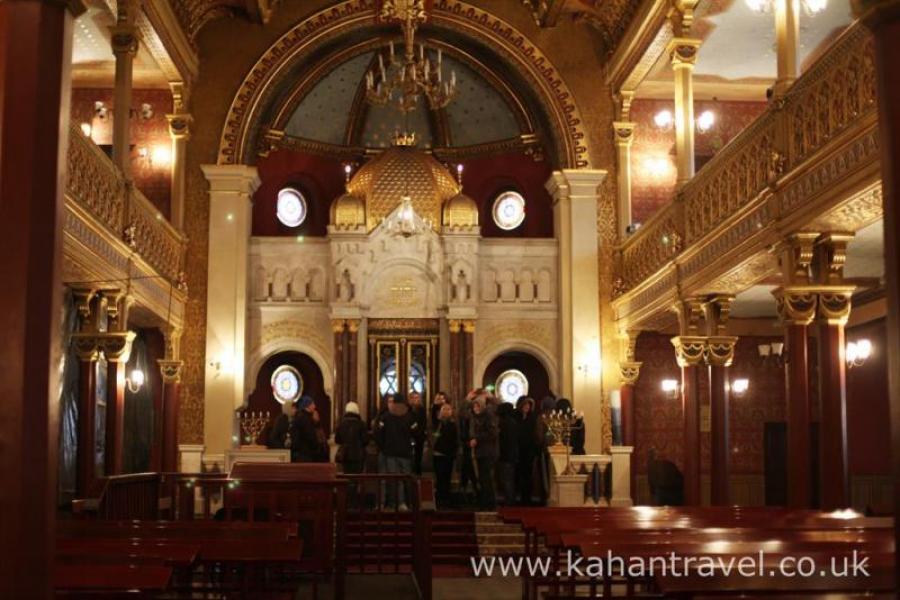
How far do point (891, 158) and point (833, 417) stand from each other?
26.7ft

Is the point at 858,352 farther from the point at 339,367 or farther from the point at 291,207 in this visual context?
the point at 291,207

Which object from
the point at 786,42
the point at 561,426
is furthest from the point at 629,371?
the point at 786,42

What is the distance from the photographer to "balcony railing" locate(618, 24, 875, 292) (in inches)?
440

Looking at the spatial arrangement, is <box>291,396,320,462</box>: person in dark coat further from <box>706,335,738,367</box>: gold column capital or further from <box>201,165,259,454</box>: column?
<box>706,335,738,367</box>: gold column capital

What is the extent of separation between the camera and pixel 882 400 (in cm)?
2019

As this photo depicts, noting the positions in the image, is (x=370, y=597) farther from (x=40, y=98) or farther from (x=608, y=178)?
(x=608, y=178)

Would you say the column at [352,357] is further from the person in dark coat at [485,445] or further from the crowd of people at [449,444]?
the person in dark coat at [485,445]

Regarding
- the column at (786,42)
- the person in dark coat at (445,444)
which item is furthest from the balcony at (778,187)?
the person in dark coat at (445,444)

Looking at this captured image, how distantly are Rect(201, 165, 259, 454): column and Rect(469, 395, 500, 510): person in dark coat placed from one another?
18.5 ft

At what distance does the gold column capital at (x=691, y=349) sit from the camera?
→ 17.5 meters

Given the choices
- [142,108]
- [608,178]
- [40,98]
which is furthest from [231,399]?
[40,98]

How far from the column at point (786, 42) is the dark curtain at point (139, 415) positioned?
13.1m

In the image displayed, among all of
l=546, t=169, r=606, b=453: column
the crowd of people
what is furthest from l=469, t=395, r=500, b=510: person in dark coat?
l=546, t=169, r=606, b=453: column

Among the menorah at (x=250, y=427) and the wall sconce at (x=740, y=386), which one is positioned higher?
the wall sconce at (x=740, y=386)
